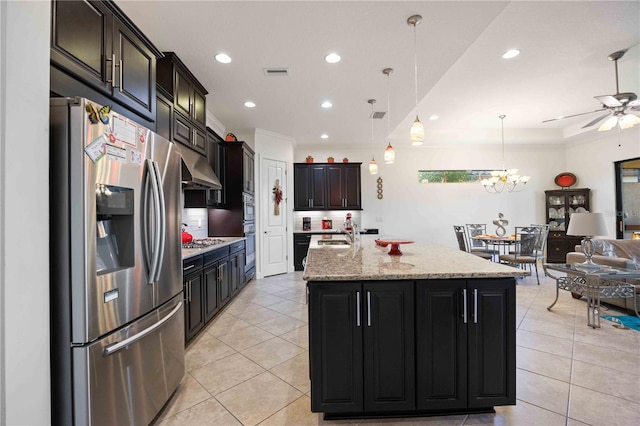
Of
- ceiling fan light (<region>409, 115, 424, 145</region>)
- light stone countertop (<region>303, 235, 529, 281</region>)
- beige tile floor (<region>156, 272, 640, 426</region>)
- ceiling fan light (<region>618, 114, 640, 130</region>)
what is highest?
ceiling fan light (<region>618, 114, 640, 130</region>)

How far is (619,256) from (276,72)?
16.7 feet

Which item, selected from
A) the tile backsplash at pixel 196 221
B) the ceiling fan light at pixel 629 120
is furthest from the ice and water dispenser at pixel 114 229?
the ceiling fan light at pixel 629 120

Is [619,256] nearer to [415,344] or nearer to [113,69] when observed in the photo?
[415,344]

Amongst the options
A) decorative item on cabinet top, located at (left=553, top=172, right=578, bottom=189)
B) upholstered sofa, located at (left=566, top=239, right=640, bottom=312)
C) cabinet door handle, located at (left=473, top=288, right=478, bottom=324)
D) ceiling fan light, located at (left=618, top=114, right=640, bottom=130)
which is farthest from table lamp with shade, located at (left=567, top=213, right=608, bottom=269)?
decorative item on cabinet top, located at (left=553, top=172, right=578, bottom=189)

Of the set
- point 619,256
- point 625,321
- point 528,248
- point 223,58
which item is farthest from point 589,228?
point 223,58

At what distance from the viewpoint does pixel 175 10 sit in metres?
2.19

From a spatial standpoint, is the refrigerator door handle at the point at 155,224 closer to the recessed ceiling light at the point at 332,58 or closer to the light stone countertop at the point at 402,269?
the light stone countertop at the point at 402,269

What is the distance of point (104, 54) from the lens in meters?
1.64

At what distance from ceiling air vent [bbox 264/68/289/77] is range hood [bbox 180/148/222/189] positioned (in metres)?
1.23

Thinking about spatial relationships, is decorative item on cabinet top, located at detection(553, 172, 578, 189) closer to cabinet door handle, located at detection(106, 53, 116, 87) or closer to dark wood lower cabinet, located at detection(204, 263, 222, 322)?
dark wood lower cabinet, located at detection(204, 263, 222, 322)

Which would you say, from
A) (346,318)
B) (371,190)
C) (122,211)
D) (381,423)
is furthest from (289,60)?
(371,190)

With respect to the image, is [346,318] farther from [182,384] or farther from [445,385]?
[182,384]

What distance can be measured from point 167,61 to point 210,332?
2.77 m

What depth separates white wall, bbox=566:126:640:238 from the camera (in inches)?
222
